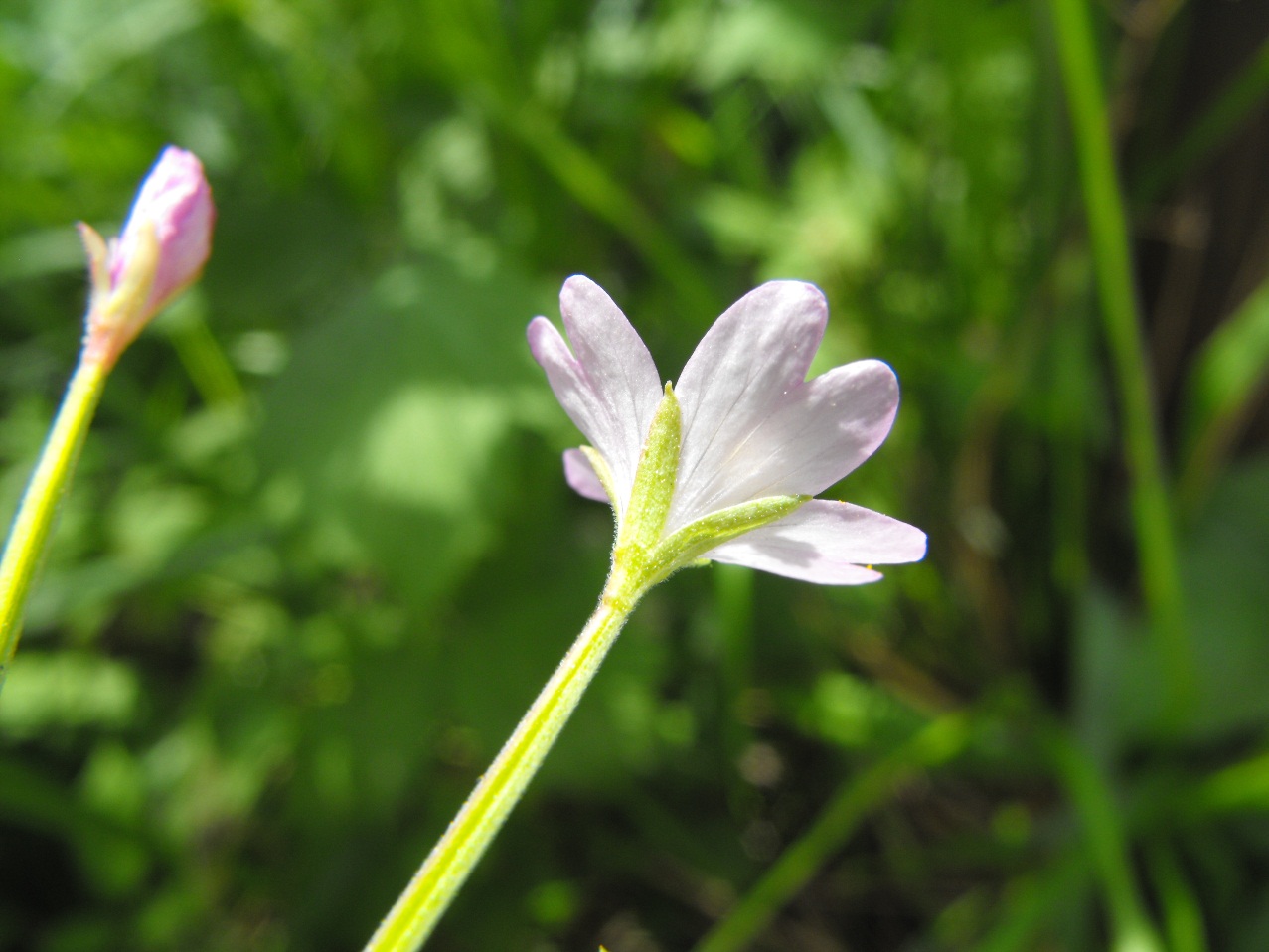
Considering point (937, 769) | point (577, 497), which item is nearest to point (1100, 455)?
point (937, 769)

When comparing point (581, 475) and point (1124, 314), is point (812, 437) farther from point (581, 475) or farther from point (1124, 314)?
point (1124, 314)

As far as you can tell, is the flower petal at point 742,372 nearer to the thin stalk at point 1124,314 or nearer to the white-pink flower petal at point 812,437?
the white-pink flower petal at point 812,437

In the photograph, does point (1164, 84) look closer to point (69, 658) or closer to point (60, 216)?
point (60, 216)

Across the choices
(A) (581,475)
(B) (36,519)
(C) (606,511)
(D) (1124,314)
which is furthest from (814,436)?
(C) (606,511)

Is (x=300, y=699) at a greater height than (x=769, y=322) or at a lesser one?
lesser

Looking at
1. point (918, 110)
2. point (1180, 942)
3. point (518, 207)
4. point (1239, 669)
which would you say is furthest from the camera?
point (918, 110)

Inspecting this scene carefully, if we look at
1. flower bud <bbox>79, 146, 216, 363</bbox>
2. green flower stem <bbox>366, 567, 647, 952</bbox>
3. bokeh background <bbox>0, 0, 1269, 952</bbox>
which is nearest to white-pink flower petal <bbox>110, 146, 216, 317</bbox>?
flower bud <bbox>79, 146, 216, 363</bbox>
